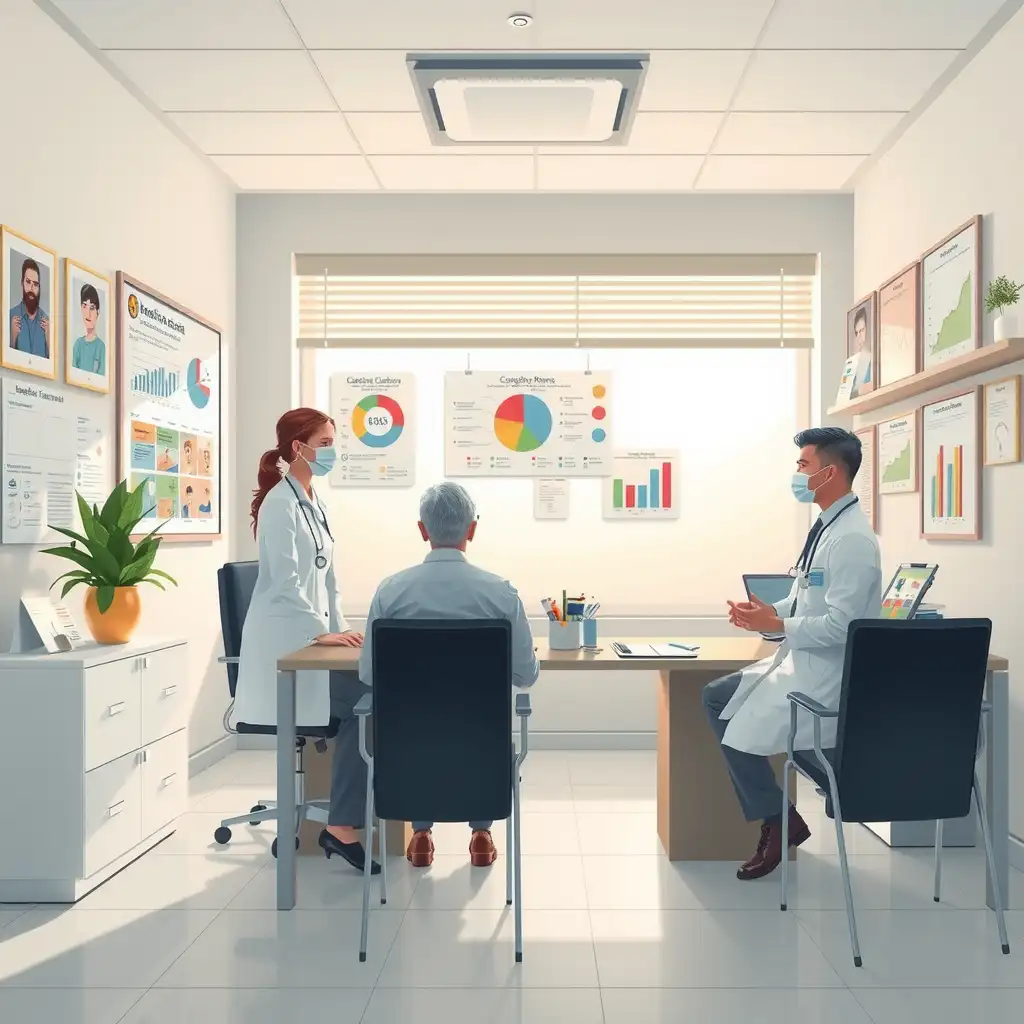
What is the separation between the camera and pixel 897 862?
3.62m

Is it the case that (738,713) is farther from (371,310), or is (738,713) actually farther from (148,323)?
(371,310)

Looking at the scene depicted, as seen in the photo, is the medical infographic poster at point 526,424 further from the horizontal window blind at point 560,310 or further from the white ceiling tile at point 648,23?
the white ceiling tile at point 648,23

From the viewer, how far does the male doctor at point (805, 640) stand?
3064 millimetres

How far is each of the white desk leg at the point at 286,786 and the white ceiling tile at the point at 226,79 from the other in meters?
2.59

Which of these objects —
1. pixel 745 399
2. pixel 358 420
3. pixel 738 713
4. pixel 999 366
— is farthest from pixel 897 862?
pixel 358 420

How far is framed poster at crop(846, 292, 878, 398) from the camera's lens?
5016mm

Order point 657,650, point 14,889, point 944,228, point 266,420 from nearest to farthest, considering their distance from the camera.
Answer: point 14,889, point 657,650, point 944,228, point 266,420

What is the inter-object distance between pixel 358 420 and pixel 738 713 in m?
3.31

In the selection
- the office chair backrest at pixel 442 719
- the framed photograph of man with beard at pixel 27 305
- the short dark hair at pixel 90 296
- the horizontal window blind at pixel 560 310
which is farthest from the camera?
the horizontal window blind at pixel 560 310

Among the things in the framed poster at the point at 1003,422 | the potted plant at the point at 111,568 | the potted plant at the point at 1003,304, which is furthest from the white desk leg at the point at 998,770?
the potted plant at the point at 111,568

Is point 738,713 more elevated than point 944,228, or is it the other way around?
point 944,228

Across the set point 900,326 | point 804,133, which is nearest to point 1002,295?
point 900,326

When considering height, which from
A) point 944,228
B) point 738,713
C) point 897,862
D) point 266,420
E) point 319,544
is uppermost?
point 944,228

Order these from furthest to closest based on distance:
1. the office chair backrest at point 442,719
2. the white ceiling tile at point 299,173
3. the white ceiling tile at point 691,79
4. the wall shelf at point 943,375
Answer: the white ceiling tile at point 299,173
the white ceiling tile at point 691,79
the wall shelf at point 943,375
the office chair backrest at point 442,719
